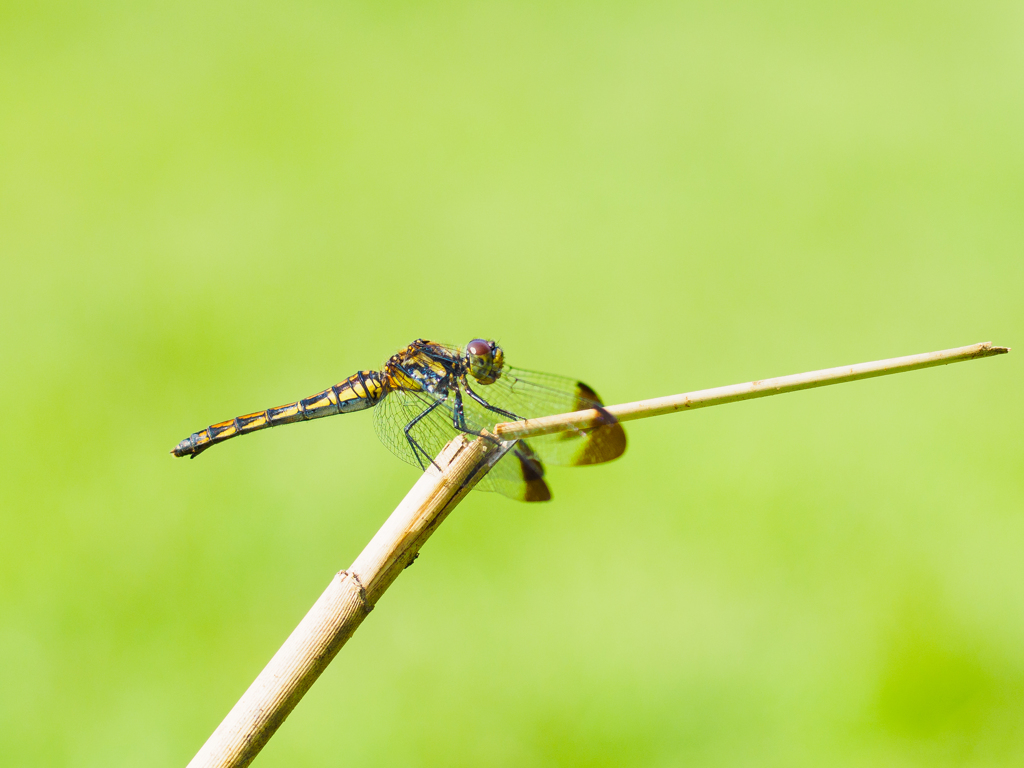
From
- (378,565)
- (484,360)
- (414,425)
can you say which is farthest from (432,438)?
(378,565)

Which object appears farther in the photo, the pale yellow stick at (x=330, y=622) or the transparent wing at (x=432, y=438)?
the transparent wing at (x=432, y=438)

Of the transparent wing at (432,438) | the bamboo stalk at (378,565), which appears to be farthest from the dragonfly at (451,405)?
the bamboo stalk at (378,565)

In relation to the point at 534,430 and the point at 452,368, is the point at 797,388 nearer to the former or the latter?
the point at 534,430

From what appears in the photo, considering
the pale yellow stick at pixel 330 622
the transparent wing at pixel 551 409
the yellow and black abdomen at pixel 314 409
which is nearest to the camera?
the pale yellow stick at pixel 330 622

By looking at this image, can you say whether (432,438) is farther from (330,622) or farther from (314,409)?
(330,622)

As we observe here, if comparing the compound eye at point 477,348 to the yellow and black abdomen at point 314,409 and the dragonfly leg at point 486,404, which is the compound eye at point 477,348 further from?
the yellow and black abdomen at point 314,409

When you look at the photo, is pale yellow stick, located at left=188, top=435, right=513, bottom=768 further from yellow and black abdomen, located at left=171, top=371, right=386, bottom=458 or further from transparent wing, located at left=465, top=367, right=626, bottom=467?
yellow and black abdomen, located at left=171, top=371, right=386, bottom=458

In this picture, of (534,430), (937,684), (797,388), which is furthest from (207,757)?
(937,684)
